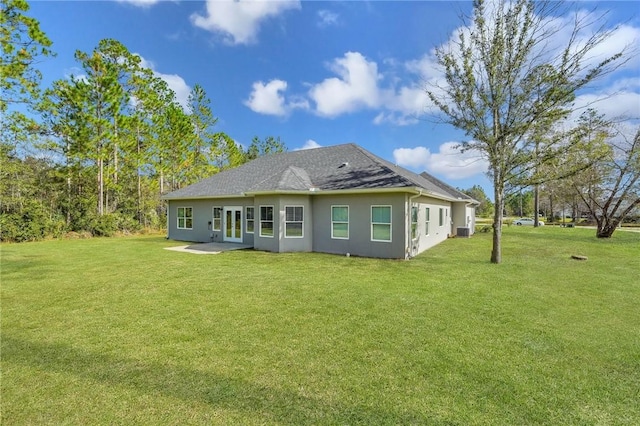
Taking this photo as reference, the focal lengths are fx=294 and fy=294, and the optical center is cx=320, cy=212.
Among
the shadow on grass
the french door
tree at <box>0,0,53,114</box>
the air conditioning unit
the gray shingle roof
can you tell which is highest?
tree at <box>0,0,53,114</box>

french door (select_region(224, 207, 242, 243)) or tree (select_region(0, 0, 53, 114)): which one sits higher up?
tree (select_region(0, 0, 53, 114))

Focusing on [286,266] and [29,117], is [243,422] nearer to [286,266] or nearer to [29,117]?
[286,266]

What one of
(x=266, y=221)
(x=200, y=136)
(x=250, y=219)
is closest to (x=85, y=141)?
(x=200, y=136)

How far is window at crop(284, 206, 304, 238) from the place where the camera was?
1204 centimetres

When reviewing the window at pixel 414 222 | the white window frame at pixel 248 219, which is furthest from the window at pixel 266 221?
the window at pixel 414 222

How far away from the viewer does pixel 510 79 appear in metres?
9.27

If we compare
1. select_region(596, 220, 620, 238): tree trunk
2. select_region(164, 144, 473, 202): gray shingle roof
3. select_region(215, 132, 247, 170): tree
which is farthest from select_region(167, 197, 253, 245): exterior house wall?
select_region(596, 220, 620, 238): tree trunk

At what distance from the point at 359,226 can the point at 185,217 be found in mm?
10529

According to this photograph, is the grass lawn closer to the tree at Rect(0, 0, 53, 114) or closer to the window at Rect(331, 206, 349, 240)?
the window at Rect(331, 206, 349, 240)

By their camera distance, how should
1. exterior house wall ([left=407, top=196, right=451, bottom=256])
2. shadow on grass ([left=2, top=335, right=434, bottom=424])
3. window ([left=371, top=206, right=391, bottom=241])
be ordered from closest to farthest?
shadow on grass ([left=2, top=335, right=434, bottom=424]) < window ([left=371, top=206, right=391, bottom=241]) < exterior house wall ([left=407, top=196, right=451, bottom=256])

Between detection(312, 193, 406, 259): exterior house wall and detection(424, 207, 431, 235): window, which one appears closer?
detection(312, 193, 406, 259): exterior house wall

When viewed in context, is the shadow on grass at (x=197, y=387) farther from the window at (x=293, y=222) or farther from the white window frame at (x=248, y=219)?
the white window frame at (x=248, y=219)

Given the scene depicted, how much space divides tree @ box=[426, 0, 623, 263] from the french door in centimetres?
988

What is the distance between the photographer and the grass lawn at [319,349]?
2.67m
